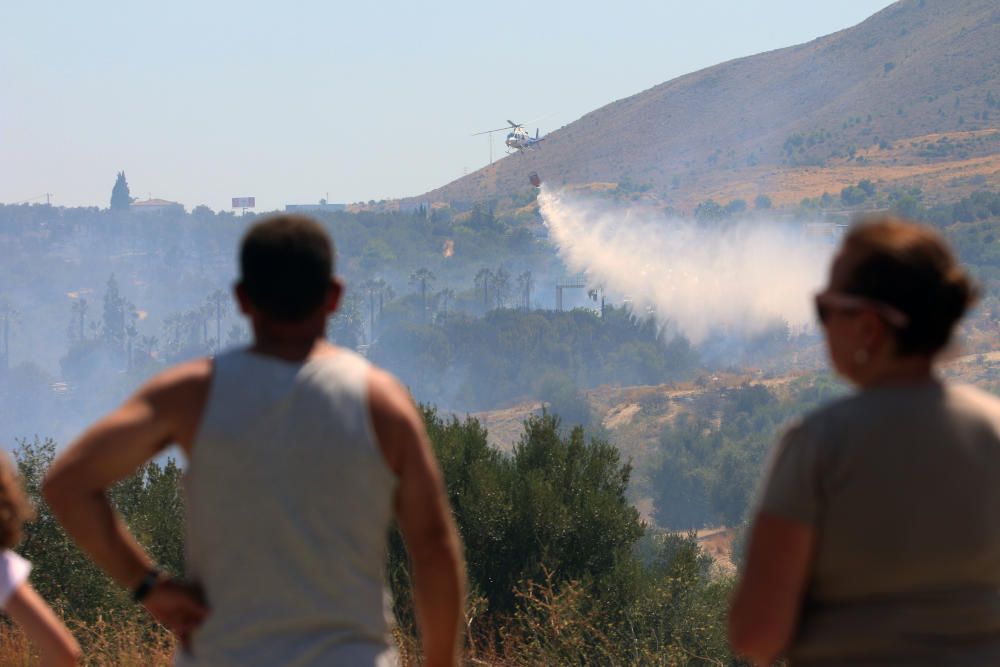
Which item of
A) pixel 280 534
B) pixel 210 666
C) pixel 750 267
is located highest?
pixel 280 534

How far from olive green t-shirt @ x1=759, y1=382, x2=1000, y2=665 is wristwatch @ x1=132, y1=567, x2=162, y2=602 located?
137 cm

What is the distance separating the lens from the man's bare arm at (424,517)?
306cm

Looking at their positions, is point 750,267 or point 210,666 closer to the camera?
point 210,666

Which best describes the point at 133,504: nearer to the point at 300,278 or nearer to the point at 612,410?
the point at 300,278

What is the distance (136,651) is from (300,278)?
4221mm

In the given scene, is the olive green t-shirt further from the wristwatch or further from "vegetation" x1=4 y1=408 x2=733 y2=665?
"vegetation" x1=4 y1=408 x2=733 y2=665

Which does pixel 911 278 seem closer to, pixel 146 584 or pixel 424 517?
pixel 424 517

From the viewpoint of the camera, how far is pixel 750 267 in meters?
166

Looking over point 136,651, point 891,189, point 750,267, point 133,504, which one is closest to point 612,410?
point 750,267

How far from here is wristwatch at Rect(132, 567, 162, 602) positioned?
3.19 meters

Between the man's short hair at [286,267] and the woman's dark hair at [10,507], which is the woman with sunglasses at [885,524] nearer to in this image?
the man's short hair at [286,267]

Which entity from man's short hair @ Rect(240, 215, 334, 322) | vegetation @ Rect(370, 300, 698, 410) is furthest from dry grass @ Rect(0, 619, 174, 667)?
vegetation @ Rect(370, 300, 698, 410)

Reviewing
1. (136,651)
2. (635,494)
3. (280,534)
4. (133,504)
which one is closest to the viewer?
(280,534)

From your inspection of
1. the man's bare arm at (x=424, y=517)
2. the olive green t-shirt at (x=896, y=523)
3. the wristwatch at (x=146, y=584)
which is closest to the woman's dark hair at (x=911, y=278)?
the olive green t-shirt at (x=896, y=523)
